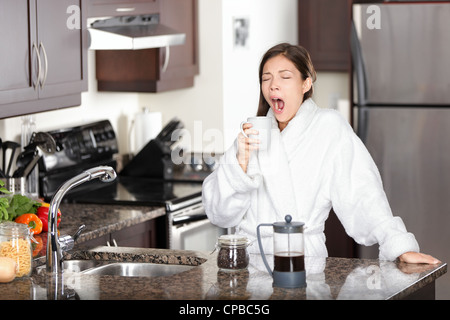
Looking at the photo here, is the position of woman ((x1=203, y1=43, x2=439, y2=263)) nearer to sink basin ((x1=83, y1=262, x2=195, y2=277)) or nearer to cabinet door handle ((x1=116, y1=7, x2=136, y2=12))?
sink basin ((x1=83, y1=262, x2=195, y2=277))

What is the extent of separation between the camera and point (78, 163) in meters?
4.34

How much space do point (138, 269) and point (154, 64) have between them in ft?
→ 6.46

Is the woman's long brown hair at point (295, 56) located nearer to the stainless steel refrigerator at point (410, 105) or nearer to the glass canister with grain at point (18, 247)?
the glass canister with grain at point (18, 247)

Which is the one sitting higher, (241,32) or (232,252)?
(241,32)

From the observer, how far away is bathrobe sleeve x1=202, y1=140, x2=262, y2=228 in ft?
9.16

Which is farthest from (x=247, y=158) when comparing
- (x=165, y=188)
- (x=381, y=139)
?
(x=381, y=139)

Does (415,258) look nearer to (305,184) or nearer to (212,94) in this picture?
(305,184)

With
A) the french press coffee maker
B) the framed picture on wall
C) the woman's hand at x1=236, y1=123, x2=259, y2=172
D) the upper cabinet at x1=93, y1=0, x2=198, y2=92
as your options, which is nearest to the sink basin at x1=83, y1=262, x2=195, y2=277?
the woman's hand at x1=236, y1=123, x2=259, y2=172

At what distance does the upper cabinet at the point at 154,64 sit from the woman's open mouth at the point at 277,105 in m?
1.73

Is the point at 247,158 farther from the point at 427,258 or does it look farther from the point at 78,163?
the point at 78,163

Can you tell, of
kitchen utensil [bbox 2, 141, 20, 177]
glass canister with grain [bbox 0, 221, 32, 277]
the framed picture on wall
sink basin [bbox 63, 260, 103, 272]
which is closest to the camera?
glass canister with grain [bbox 0, 221, 32, 277]

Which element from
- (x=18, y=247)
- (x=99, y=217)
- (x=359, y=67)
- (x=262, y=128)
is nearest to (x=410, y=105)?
(x=359, y=67)

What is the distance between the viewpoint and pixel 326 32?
5.58m
